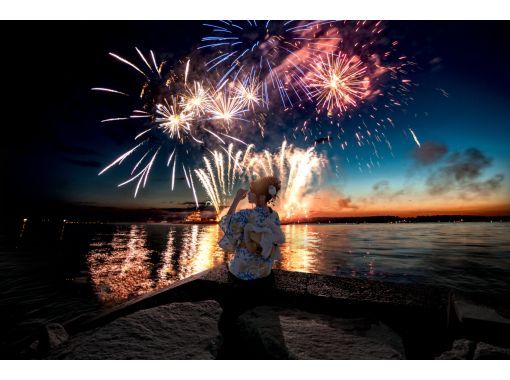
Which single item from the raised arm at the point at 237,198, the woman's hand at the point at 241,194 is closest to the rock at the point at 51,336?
the raised arm at the point at 237,198

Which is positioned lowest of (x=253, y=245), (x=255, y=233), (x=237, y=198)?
(x=253, y=245)

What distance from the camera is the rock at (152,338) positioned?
239 centimetres

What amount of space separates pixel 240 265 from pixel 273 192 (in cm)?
104

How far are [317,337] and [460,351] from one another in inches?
47.9

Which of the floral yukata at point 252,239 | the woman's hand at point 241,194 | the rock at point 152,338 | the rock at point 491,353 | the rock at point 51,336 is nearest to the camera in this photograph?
the rock at point 491,353

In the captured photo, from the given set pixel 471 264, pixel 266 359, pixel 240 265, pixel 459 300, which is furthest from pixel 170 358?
pixel 471 264

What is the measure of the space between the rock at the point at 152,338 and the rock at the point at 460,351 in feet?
6.78

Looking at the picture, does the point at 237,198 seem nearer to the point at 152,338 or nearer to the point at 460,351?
the point at 152,338

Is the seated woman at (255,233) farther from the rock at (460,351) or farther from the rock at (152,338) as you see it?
the rock at (460,351)

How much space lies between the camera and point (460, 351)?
2260 millimetres

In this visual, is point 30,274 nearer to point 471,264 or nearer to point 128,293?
point 128,293

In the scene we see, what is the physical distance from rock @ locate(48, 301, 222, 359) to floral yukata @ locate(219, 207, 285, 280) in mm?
621

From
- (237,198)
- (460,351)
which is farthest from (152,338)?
(460,351)

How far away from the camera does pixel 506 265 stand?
18797 millimetres
